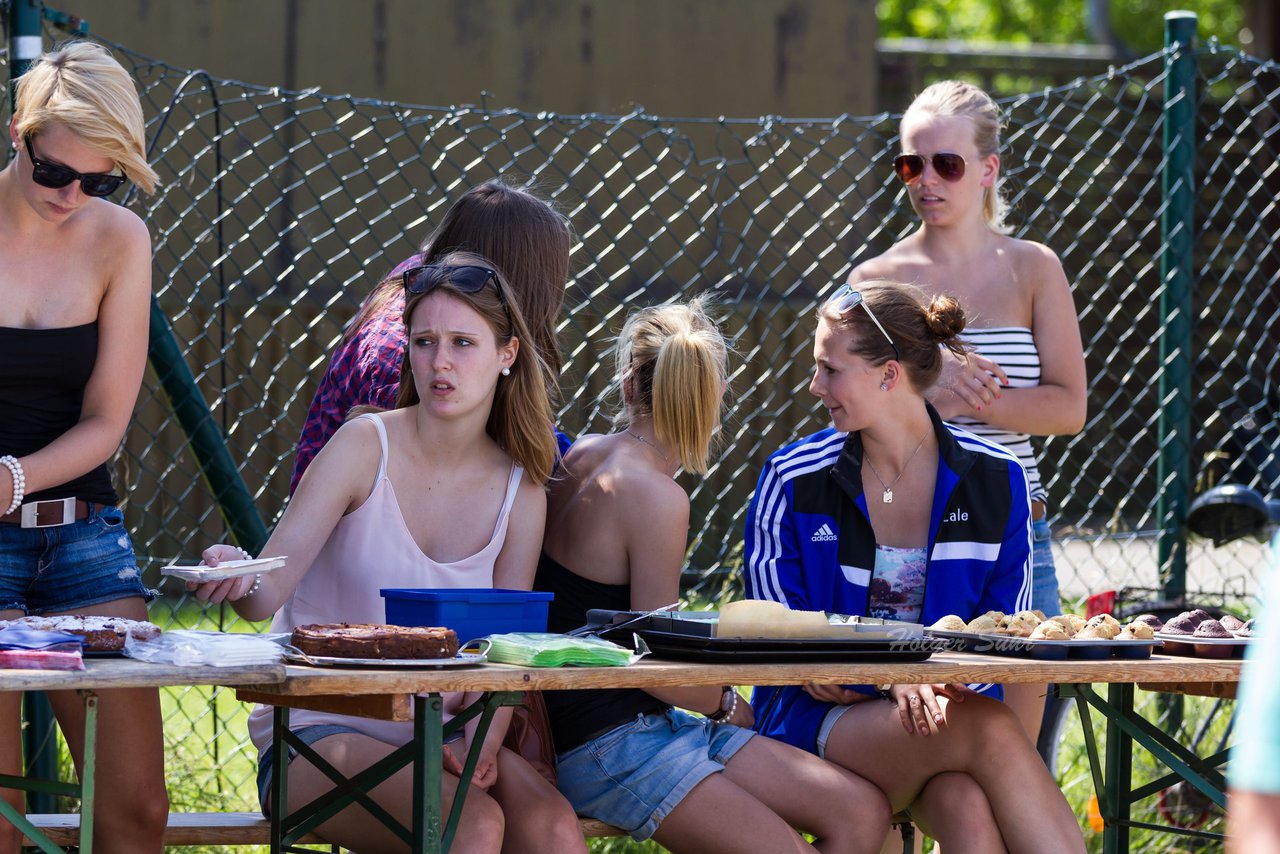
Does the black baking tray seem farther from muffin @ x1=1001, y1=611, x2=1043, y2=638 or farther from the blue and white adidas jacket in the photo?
the blue and white adidas jacket

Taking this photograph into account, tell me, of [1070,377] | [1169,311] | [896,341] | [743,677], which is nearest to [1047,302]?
[1070,377]

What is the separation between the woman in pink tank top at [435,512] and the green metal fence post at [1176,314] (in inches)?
88.8

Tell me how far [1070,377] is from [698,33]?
4.98 meters

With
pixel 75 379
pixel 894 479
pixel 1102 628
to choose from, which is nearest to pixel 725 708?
pixel 894 479

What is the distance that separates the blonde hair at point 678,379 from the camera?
127 inches

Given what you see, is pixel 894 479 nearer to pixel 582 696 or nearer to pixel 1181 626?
pixel 1181 626

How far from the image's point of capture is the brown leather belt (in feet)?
9.34

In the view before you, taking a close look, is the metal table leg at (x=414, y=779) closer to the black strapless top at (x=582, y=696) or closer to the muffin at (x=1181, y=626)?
the black strapless top at (x=582, y=696)

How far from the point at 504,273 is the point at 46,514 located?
40.7 inches

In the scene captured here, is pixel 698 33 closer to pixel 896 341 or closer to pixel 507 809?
pixel 896 341

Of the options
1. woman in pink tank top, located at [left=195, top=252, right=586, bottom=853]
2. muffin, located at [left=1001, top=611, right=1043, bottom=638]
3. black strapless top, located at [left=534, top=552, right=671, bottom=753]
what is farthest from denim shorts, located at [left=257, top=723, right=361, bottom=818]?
muffin, located at [left=1001, top=611, right=1043, bottom=638]

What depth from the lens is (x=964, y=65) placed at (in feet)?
33.0

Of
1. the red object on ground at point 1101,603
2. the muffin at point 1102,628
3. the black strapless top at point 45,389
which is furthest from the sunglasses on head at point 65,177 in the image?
the red object on ground at point 1101,603

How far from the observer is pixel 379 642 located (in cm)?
247
